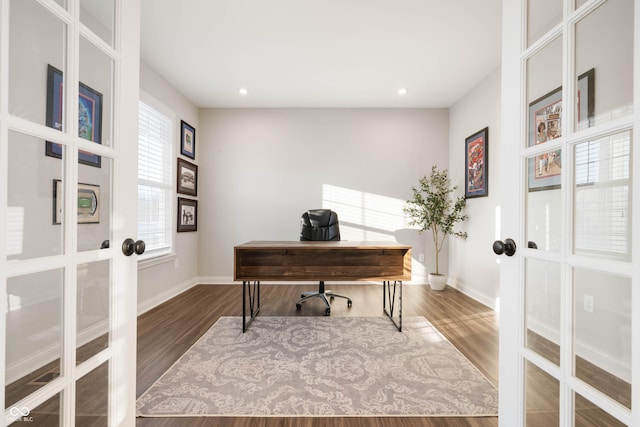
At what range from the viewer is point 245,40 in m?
2.69

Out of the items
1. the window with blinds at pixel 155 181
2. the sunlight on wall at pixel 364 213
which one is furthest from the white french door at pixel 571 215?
the window with blinds at pixel 155 181

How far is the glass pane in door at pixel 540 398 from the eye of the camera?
838 mm

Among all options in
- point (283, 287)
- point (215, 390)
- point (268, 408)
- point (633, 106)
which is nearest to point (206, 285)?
point (283, 287)

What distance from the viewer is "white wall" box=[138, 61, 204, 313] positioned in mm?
3105

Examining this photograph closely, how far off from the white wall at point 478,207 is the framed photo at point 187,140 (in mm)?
3848

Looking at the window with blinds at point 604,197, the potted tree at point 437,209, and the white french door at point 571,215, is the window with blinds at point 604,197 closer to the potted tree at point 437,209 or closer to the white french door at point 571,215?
the white french door at point 571,215

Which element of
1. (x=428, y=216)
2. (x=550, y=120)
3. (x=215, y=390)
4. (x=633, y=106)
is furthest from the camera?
(x=428, y=216)

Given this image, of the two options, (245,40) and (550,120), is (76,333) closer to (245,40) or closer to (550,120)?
(550,120)

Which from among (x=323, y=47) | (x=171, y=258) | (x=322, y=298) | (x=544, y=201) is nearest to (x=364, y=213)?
(x=322, y=298)

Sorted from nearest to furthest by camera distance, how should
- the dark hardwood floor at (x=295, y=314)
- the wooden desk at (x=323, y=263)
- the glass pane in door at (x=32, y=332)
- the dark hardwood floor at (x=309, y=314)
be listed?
the glass pane in door at (x=32, y=332), the dark hardwood floor at (x=309, y=314), the dark hardwood floor at (x=295, y=314), the wooden desk at (x=323, y=263)

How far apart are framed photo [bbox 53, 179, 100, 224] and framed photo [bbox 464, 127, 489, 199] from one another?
3647mm

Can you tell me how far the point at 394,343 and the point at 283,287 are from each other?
7.00 feet

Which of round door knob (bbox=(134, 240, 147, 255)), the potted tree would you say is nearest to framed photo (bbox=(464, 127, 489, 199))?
the potted tree

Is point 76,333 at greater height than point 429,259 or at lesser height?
greater
